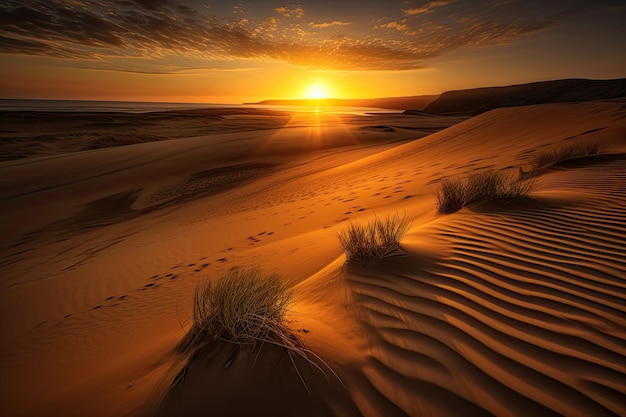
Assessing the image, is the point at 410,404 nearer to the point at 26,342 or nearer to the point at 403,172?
the point at 26,342

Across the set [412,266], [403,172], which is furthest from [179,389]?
[403,172]

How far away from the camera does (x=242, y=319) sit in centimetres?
177

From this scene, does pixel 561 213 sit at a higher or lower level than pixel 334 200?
higher

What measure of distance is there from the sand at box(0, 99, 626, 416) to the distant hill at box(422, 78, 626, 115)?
66217 mm

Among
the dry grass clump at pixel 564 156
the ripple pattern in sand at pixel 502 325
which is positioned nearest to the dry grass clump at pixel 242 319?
the ripple pattern in sand at pixel 502 325

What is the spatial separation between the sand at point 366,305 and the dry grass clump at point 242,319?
0.10 metres

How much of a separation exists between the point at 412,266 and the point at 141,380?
212 centimetres

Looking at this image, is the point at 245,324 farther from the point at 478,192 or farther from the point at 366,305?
the point at 478,192

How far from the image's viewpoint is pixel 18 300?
4.85 m

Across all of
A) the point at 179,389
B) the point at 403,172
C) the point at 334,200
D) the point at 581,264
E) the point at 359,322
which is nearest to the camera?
the point at 179,389

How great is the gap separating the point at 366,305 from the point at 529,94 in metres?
82.8

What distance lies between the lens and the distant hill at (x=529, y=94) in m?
55.7

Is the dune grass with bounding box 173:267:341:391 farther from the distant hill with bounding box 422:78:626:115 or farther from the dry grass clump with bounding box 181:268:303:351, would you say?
the distant hill with bounding box 422:78:626:115

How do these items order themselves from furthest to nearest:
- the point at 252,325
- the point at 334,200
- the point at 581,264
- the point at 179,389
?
the point at 334,200 → the point at 581,264 → the point at 252,325 → the point at 179,389
